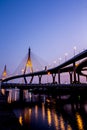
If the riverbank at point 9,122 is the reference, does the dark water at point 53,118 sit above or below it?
below

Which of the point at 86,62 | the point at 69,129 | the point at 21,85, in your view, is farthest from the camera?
the point at 21,85

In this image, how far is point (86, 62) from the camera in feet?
235

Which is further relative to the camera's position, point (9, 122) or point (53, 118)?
point (53, 118)

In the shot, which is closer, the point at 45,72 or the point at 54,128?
the point at 54,128

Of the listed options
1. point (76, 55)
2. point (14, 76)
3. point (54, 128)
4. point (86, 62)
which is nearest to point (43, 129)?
point (54, 128)

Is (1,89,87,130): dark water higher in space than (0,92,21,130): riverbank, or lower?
lower

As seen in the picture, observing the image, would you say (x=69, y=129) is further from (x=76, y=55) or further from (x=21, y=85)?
(x=21, y=85)

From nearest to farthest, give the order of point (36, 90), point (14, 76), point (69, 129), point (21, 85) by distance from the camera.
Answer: point (69, 129) → point (21, 85) → point (36, 90) → point (14, 76)

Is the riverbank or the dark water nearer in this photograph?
the riverbank

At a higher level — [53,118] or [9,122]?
[9,122]

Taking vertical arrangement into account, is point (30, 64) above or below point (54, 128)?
above

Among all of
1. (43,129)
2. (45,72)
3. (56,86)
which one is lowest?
(43,129)

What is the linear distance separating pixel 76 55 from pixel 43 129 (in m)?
39.8

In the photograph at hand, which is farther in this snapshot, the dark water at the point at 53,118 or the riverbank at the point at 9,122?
the dark water at the point at 53,118
